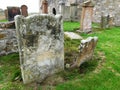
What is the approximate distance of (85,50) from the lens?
15.2ft

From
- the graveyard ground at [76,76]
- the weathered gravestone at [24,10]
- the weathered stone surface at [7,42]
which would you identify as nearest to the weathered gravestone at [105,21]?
the graveyard ground at [76,76]

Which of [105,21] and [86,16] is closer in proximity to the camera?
[86,16]

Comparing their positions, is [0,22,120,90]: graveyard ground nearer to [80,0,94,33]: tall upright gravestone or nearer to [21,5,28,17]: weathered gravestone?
[80,0,94,33]: tall upright gravestone

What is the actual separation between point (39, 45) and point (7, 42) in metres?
2.23

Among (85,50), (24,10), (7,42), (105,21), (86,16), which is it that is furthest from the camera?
(24,10)

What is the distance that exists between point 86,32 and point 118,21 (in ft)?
16.4

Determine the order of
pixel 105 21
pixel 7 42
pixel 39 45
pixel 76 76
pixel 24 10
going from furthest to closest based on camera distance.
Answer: pixel 24 10
pixel 105 21
pixel 7 42
pixel 76 76
pixel 39 45

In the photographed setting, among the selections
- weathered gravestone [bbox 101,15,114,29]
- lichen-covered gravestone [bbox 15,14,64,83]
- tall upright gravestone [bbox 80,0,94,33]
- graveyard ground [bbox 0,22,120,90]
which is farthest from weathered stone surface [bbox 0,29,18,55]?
weathered gravestone [bbox 101,15,114,29]

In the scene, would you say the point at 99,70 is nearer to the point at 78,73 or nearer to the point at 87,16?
the point at 78,73

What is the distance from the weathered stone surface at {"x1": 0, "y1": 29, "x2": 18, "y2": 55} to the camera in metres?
5.68

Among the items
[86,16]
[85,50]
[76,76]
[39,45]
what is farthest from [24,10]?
[76,76]

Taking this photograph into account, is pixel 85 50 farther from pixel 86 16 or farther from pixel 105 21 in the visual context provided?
pixel 105 21

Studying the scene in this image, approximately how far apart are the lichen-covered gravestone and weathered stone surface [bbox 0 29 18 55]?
2.15 m

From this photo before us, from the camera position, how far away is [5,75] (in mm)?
4457
